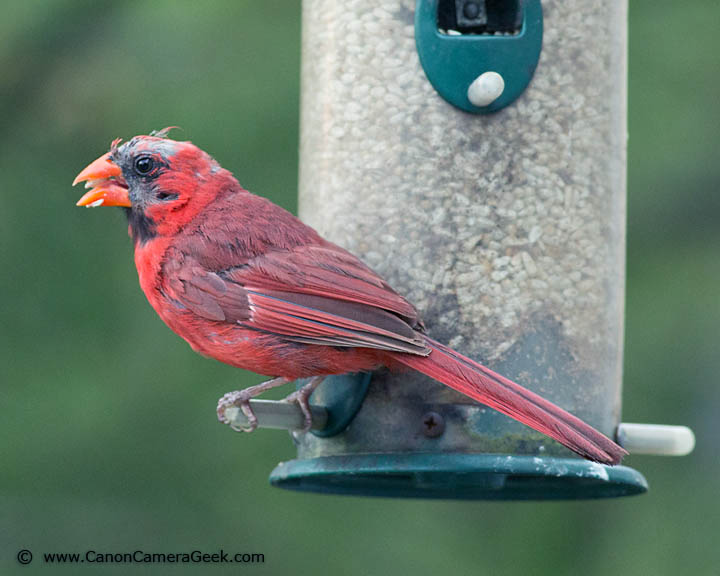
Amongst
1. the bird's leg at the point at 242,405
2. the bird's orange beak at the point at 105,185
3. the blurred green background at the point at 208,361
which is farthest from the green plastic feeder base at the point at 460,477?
the blurred green background at the point at 208,361

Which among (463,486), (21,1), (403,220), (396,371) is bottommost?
(463,486)

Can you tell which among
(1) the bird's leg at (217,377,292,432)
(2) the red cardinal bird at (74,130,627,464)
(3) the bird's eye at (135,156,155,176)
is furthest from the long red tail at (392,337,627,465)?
(3) the bird's eye at (135,156,155,176)

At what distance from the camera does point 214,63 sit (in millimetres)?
7035

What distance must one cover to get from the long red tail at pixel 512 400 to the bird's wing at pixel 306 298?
7cm

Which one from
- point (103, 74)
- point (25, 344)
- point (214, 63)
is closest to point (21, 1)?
point (103, 74)

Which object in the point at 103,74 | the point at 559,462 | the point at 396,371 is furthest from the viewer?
the point at 103,74

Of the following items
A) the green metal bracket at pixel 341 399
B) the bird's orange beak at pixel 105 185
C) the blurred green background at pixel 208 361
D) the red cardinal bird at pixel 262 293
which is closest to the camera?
the red cardinal bird at pixel 262 293

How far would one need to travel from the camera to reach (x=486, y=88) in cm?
471

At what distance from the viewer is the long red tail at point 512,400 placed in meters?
4.13

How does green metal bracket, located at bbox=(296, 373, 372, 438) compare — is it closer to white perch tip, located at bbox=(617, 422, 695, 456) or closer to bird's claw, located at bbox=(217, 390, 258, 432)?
bird's claw, located at bbox=(217, 390, 258, 432)

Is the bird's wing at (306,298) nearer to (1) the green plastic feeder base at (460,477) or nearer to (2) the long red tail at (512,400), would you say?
(2) the long red tail at (512,400)

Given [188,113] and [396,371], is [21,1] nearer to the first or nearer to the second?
[188,113]

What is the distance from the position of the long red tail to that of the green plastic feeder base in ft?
0.71

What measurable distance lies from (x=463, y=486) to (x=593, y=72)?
156 centimetres
